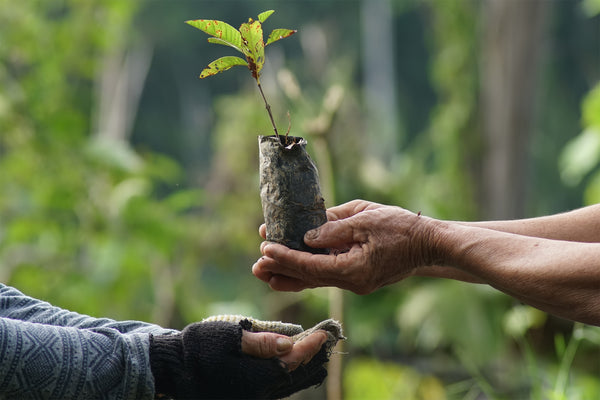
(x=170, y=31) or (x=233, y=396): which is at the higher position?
(x=170, y=31)

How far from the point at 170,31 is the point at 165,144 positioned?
247 inches

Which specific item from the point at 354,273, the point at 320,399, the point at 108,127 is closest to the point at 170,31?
the point at 108,127

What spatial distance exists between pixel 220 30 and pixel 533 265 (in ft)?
3.43

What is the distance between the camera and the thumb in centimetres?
217

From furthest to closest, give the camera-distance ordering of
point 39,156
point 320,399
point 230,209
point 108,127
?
point 108,127 < point 230,209 < point 320,399 < point 39,156

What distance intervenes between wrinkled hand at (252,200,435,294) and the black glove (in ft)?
0.91

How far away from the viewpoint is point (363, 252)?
2.11m

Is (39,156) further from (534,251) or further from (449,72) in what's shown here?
(449,72)

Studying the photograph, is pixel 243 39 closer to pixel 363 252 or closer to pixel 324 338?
pixel 363 252

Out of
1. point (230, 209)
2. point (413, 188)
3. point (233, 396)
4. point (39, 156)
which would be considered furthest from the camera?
point (230, 209)

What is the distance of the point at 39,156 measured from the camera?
18.8ft

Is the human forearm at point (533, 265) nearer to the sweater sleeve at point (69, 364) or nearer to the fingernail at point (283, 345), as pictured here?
the fingernail at point (283, 345)

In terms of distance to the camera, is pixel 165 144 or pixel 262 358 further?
pixel 165 144

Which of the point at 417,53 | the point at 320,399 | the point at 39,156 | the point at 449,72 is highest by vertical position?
the point at 417,53
